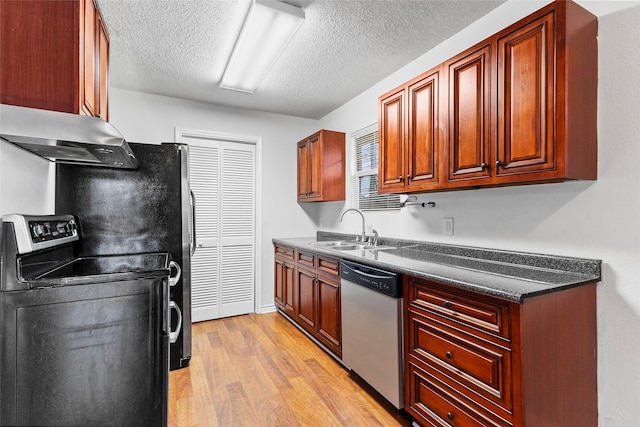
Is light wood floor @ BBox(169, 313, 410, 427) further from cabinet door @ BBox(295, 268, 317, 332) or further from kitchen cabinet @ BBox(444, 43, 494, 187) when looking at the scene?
kitchen cabinet @ BBox(444, 43, 494, 187)

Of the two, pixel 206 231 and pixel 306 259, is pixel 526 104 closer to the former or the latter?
pixel 306 259

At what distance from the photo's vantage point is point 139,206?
2.04 metres

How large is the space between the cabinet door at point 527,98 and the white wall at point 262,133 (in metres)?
2.86

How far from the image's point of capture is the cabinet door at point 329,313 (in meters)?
2.54

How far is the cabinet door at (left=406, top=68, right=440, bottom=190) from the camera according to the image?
203cm

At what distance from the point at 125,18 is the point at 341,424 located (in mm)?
2907

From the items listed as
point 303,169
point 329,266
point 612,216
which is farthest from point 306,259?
point 612,216

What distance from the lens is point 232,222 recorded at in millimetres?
3838

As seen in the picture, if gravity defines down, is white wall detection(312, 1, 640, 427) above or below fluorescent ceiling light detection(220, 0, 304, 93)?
below

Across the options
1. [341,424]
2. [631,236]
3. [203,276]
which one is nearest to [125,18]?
[203,276]

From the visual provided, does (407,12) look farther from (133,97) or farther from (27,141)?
(133,97)

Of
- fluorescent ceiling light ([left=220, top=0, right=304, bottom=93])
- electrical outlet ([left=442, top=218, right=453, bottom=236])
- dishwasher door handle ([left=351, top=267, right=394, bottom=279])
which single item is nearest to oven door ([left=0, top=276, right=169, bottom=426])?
dishwasher door handle ([left=351, top=267, right=394, bottom=279])

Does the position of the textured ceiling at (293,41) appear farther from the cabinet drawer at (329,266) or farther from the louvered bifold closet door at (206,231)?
the cabinet drawer at (329,266)

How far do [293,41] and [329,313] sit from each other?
2191 mm
